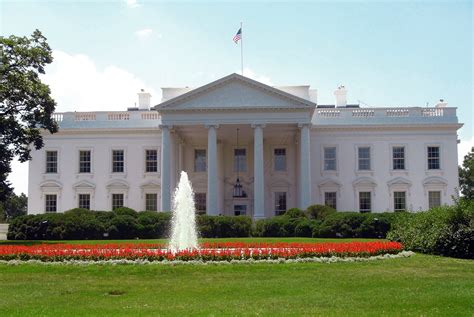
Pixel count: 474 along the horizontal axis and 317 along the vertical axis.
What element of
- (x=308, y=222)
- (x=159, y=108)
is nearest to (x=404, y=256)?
(x=308, y=222)

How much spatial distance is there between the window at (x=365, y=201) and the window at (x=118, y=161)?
18456 millimetres

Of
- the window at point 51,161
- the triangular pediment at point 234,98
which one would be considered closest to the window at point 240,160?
the triangular pediment at point 234,98

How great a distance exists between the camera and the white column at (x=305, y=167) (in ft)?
133

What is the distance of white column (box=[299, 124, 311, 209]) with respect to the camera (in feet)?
133

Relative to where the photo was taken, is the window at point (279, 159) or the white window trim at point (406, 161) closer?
the white window trim at point (406, 161)

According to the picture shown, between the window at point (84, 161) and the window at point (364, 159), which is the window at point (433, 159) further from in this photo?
the window at point (84, 161)

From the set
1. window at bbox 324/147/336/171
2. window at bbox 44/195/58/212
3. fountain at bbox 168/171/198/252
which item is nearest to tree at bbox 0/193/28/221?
window at bbox 44/195/58/212

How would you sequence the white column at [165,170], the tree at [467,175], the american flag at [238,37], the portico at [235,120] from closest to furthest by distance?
the white column at [165,170] < the portico at [235,120] < the american flag at [238,37] < the tree at [467,175]

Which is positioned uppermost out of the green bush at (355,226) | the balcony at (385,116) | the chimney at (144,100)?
the chimney at (144,100)

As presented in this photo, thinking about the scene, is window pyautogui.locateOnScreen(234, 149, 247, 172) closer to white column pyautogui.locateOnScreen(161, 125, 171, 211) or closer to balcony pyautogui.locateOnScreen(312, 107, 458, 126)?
balcony pyautogui.locateOnScreen(312, 107, 458, 126)

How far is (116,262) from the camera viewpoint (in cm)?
1795

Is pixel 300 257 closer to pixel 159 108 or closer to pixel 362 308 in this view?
pixel 362 308

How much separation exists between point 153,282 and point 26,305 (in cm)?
375

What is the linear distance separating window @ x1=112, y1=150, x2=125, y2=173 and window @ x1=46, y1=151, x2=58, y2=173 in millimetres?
4462
